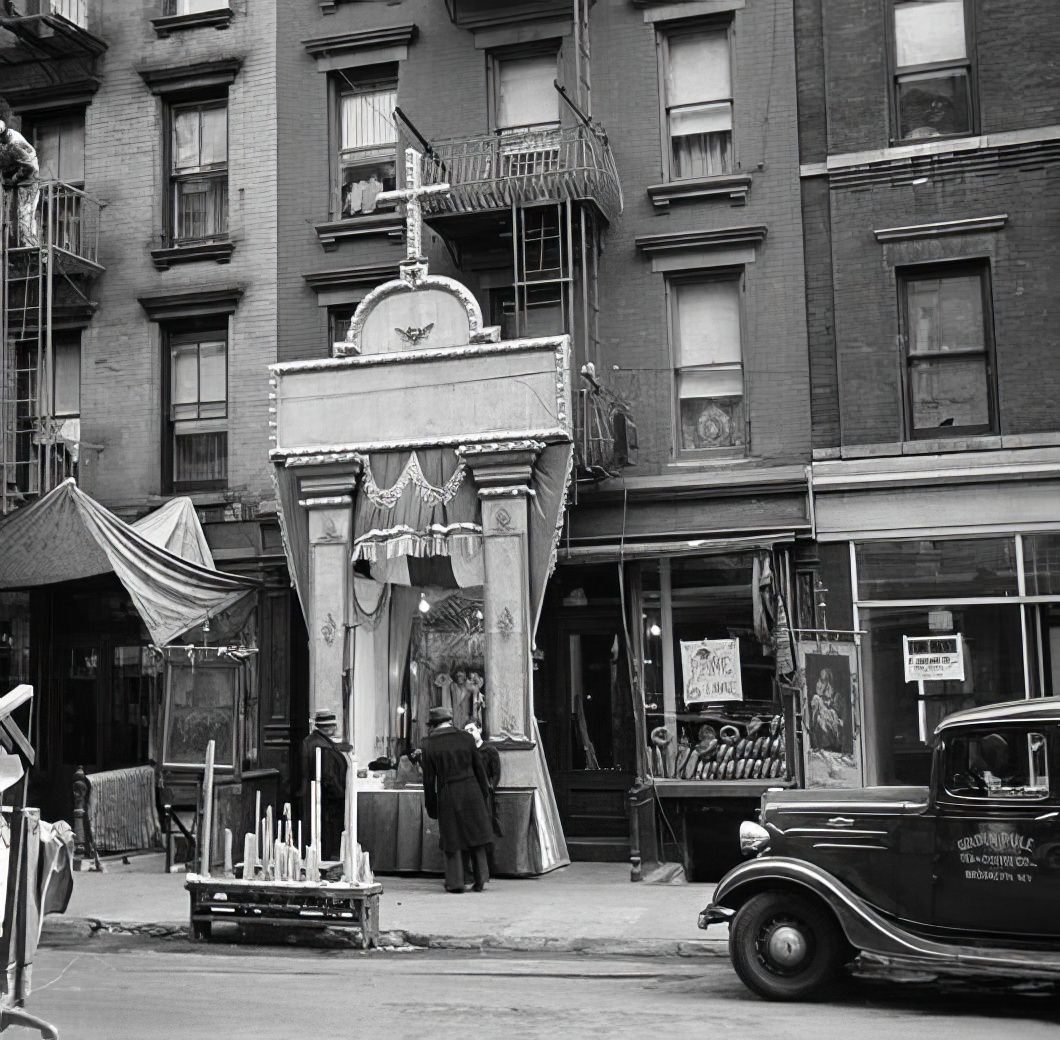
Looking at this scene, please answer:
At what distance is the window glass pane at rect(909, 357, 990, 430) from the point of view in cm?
1650

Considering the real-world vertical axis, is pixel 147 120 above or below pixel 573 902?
above

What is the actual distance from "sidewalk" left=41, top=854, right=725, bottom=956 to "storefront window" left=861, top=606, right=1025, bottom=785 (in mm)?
3386

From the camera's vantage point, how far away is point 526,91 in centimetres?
1842

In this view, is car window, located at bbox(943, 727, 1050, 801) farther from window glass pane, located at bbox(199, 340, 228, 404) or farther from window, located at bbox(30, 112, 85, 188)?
window, located at bbox(30, 112, 85, 188)

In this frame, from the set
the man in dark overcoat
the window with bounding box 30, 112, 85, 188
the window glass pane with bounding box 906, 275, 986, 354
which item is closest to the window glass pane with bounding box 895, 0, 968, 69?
the window glass pane with bounding box 906, 275, 986, 354

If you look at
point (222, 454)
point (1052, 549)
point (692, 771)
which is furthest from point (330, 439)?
point (1052, 549)

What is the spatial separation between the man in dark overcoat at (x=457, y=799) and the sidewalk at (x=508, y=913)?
33cm

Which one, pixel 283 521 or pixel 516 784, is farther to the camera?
pixel 283 521

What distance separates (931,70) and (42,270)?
1162cm

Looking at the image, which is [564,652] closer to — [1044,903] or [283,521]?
[283,521]

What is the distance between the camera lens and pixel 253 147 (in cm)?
1936

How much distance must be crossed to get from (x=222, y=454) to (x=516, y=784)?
6.79 meters

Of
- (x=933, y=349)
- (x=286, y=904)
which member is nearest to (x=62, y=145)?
(x=933, y=349)

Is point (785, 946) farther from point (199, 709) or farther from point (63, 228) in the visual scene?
point (63, 228)
